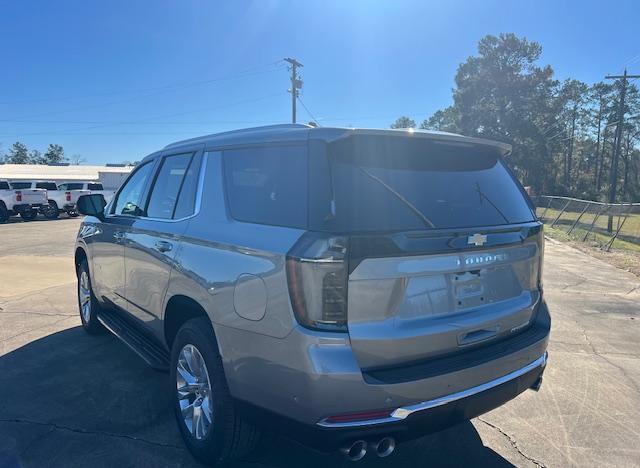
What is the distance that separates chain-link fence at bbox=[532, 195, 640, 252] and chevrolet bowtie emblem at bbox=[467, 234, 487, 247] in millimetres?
14362

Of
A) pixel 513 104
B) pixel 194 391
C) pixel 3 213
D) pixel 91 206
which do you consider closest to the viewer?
pixel 194 391

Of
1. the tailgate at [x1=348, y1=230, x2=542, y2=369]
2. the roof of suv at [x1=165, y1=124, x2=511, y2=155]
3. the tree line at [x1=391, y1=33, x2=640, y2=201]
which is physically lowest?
the tailgate at [x1=348, y1=230, x2=542, y2=369]

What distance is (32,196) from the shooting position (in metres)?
21.9

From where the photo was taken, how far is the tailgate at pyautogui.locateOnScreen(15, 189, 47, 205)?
71.0 feet

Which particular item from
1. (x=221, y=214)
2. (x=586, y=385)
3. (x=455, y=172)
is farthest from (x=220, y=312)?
(x=586, y=385)

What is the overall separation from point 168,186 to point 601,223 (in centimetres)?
1977

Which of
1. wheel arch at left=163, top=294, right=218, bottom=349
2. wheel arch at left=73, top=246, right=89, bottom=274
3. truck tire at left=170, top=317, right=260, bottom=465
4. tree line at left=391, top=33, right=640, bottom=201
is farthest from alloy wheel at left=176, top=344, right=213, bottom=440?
tree line at left=391, top=33, right=640, bottom=201

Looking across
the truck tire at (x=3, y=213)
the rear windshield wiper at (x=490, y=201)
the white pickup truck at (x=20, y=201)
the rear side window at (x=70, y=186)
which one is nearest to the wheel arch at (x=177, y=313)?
the rear windshield wiper at (x=490, y=201)

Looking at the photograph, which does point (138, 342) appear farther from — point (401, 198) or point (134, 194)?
point (401, 198)

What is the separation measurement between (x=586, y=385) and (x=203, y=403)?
132 inches

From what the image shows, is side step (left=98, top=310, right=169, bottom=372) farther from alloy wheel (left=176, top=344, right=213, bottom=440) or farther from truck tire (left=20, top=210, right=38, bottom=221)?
truck tire (left=20, top=210, right=38, bottom=221)

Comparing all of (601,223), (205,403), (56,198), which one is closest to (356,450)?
(205,403)

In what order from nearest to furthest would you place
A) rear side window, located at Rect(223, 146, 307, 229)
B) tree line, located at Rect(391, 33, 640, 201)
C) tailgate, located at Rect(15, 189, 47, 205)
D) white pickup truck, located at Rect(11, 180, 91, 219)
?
rear side window, located at Rect(223, 146, 307, 229)
tailgate, located at Rect(15, 189, 47, 205)
white pickup truck, located at Rect(11, 180, 91, 219)
tree line, located at Rect(391, 33, 640, 201)

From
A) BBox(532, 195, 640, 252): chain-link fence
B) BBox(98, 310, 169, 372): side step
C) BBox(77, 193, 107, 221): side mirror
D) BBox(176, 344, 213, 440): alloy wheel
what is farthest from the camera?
BBox(532, 195, 640, 252): chain-link fence
